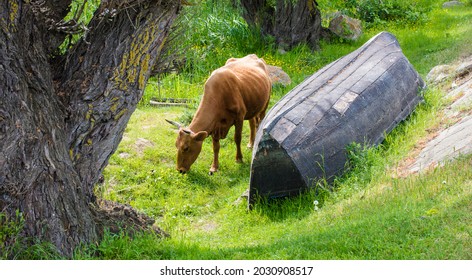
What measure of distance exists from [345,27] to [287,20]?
6.53 feet

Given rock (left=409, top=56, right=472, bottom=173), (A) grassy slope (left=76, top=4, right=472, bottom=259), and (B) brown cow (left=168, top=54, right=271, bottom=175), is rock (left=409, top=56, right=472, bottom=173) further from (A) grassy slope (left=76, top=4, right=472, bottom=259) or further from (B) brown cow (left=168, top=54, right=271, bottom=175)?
(B) brown cow (left=168, top=54, right=271, bottom=175)

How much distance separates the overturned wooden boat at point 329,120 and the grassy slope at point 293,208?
0.23 meters

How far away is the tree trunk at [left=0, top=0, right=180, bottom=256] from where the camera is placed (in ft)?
21.5

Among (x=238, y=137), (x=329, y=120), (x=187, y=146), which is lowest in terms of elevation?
(x=238, y=137)

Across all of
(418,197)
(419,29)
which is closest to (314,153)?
(418,197)

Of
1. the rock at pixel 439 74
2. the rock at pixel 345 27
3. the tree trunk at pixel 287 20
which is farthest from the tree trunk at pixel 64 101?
the rock at pixel 345 27

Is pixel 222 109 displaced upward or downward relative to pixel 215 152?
upward

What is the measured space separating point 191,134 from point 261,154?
2270 millimetres

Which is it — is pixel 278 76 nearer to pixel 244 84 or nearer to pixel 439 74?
pixel 439 74

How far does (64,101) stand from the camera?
288 inches

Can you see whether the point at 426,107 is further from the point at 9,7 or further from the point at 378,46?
the point at 9,7

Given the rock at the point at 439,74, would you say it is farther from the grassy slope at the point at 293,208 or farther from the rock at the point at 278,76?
the rock at the point at 278,76

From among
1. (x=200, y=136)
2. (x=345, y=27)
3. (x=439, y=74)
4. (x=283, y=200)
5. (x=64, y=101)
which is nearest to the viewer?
(x=64, y=101)

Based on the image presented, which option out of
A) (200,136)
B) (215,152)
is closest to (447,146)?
(200,136)
